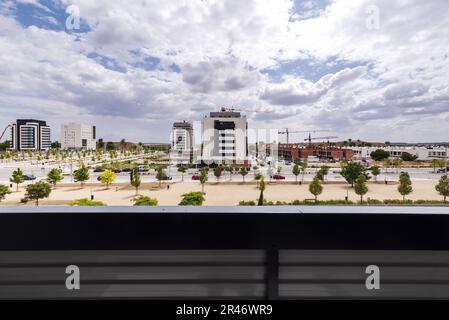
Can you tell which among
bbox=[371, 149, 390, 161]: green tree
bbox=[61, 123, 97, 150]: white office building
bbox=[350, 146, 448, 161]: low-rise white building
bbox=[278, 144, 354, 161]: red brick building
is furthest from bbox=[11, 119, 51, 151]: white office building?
bbox=[350, 146, 448, 161]: low-rise white building

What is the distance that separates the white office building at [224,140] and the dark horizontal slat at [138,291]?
39371mm

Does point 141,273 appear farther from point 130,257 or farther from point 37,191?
point 37,191

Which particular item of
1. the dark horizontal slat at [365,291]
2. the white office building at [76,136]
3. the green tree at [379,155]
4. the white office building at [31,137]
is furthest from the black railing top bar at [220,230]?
the white office building at [31,137]

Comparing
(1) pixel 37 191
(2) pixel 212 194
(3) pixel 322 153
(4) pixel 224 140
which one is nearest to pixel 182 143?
(4) pixel 224 140

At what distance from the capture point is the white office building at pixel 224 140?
1677 inches

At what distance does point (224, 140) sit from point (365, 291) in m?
44.3

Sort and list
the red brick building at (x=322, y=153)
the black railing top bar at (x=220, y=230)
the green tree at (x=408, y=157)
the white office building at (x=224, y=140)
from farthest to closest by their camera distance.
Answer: the red brick building at (x=322, y=153)
the white office building at (x=224, y=140)
the green tree at (x=408, y=157)
the black railing top bar at (x=220, y=230)

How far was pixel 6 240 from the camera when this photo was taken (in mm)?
1136

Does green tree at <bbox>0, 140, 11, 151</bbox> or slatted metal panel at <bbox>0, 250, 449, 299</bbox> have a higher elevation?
green tree at <bbox>0, 140, 11, 151</bbox>

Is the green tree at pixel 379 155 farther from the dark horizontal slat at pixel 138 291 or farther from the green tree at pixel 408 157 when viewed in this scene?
the dark horizontal slat at pixel 138 291

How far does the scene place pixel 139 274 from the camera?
3.97ft

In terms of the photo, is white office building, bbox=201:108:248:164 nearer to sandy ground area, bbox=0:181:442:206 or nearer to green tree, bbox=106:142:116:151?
green tree, bbox=106:142:116:151

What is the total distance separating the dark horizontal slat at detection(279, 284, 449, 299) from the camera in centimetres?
119

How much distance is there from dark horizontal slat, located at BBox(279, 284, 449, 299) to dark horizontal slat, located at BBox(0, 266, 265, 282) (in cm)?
A: 17
